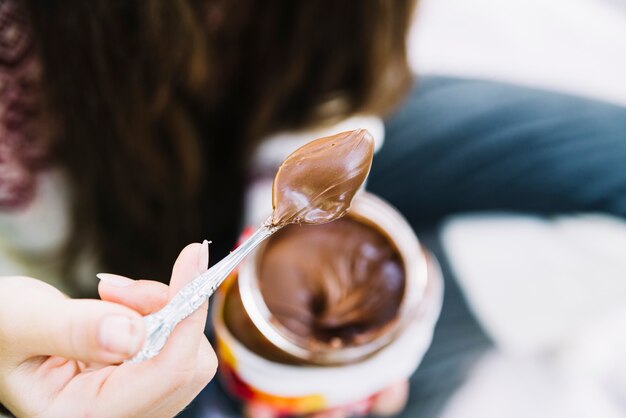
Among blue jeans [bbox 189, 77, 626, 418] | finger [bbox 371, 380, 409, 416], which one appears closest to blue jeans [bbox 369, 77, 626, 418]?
blue jeans [bbox 189, 77, 626, 418]

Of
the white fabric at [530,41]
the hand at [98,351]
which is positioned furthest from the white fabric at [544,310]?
the hand at [98,351]

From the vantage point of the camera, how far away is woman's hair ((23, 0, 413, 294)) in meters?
0.47

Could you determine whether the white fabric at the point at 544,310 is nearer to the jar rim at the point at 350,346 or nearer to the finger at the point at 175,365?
the jar rim at the point at 350,346

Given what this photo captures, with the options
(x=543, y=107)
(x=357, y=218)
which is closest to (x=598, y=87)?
(x=543, y=107)

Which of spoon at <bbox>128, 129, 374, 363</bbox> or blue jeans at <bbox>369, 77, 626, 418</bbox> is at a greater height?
spoon at <bbox>128, 129, 374, 363</bbox>

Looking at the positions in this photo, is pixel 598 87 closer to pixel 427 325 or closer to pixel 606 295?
pixel 606 295

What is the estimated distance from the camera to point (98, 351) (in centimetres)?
28

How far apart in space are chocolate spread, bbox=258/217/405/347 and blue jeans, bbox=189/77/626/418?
0.19 metres

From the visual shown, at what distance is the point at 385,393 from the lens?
53cm

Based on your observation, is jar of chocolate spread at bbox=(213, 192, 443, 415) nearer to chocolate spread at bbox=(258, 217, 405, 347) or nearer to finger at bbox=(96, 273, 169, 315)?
chocolate spread at bbox=(258, 217, 405, 347)

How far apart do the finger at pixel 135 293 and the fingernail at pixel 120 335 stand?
4 centimetres

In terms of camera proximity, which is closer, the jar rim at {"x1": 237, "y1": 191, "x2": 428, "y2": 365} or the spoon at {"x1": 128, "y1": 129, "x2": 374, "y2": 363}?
the spoon at {"x1": 128, "y1": 129, "x2": 374, "y2": 363}

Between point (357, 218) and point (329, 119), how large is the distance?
0.20m

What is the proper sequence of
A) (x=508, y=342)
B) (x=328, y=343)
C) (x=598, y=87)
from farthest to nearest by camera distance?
(x=598, y=87), (x=508, y=342), (x=328, y=343)
